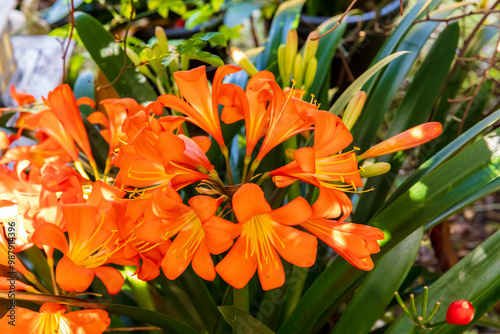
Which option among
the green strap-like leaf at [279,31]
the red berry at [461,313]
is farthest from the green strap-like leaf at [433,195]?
the green strap-like leaf at [279,31]

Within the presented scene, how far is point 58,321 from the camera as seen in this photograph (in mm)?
537

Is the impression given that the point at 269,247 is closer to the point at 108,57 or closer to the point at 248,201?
the point at 248,201

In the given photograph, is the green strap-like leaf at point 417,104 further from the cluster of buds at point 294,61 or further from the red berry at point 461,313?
the red berry at point 461,313

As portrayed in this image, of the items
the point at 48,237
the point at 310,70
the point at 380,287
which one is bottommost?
the point at 380,287

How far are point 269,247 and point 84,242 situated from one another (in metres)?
0.21

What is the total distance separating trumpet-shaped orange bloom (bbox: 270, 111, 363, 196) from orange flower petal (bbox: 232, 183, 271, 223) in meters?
0.05

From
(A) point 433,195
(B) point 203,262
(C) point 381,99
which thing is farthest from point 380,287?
(C) point 381,99

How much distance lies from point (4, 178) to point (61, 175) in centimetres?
10

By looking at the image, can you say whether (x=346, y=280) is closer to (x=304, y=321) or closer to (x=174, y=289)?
(x=304, y=321)

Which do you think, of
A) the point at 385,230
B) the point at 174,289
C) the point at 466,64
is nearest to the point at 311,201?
the point at 385,230

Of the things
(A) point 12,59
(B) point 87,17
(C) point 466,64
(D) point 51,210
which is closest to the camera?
(D) point 51,210

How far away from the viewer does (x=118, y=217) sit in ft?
1.83

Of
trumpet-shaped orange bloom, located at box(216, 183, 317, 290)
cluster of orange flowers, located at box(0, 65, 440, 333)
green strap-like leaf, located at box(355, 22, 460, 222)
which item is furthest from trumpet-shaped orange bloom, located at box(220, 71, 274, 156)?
green strap-like leaf, located at box(355, 22, 460, 222)

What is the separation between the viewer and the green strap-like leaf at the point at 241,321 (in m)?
0.57
